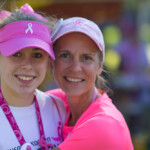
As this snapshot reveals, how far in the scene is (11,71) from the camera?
2.17 meters

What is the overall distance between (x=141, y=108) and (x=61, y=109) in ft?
12.7

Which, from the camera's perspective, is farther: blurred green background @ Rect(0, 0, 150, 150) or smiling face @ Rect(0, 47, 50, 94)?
blurred green background @ Rect(0, 0, 150, 150)

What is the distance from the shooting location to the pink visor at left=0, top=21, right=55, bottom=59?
A: 2123 mm

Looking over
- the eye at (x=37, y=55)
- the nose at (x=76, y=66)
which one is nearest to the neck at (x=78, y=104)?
the nose at (x=76, y=66)

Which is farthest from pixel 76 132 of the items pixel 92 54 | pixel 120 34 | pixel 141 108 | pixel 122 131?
pixel 120 34

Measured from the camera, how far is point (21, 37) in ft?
7.09

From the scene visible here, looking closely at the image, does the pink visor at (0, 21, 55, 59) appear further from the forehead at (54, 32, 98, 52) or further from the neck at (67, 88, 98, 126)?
the neck at (67, 88, 98, 126)

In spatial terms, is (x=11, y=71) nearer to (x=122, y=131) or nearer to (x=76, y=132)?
(x=76, y=132)

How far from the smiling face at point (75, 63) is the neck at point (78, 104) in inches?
3.3

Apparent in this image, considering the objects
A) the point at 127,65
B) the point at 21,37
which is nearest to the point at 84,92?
the point at 21,37

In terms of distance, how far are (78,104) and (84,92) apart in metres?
0.15

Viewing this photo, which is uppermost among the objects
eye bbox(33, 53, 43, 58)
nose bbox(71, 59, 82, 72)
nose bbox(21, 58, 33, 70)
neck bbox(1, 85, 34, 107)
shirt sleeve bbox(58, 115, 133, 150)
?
Result: eye bbox(33, 53, 43, 58)

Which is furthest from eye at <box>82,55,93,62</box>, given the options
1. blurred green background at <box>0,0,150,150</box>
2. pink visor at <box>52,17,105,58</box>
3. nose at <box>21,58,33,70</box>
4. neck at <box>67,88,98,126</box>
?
blurred green background at <box>0,0,150,150</box>

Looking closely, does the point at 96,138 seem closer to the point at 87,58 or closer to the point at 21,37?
the point at 87,58
